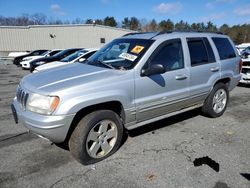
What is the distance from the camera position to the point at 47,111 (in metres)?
3.24

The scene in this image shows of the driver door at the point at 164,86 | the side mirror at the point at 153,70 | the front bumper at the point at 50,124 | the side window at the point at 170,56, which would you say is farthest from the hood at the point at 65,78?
the side window at the point at 170,56

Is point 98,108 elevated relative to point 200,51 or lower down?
lower down

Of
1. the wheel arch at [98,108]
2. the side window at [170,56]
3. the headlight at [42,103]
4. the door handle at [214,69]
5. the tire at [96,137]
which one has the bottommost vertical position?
the tire at [96,137]

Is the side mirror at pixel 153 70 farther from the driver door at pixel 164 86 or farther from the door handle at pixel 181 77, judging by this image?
the door handle at pixel 181 77

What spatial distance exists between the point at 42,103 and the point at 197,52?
126 inches

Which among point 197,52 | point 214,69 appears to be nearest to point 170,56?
point 197,52

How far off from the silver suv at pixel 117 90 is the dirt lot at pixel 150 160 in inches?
13.0

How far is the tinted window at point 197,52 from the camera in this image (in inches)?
189

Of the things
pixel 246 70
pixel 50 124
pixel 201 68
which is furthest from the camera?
pixel 246 70

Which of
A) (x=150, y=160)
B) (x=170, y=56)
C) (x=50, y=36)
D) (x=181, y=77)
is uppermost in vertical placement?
(x=50, y=36)

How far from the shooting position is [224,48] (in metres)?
5.68

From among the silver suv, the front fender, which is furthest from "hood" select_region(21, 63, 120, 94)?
the front fender

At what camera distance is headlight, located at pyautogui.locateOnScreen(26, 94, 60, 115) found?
3.22 meters

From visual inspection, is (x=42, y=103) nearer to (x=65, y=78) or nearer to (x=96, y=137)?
(x=65, y=78)
